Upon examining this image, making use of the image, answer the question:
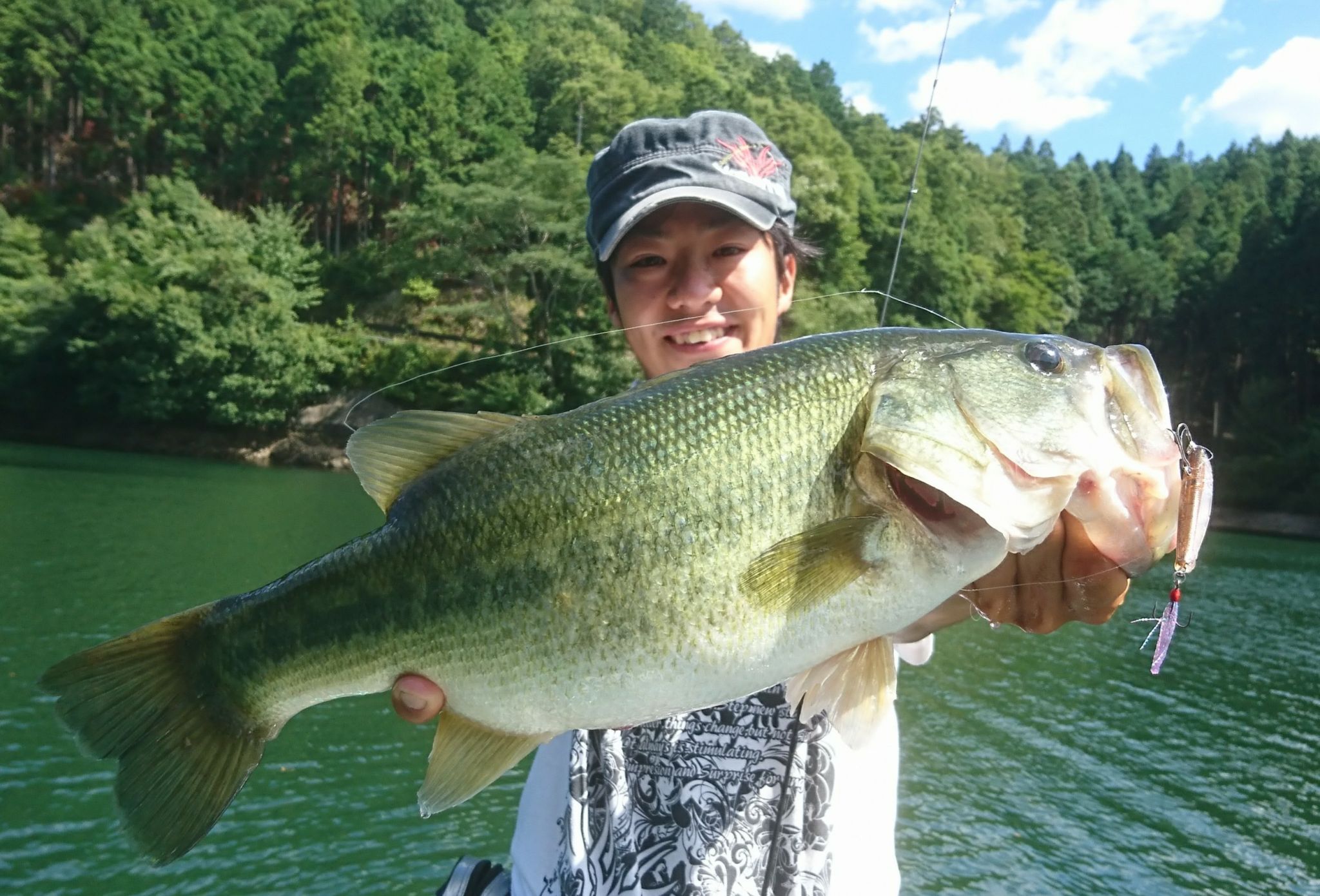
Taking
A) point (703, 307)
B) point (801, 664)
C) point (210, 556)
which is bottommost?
point (210, 556)

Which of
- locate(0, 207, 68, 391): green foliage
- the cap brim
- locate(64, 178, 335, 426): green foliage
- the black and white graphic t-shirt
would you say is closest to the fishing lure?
the black and white graphic t-shirt

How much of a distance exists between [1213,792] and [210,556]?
56.8 feet

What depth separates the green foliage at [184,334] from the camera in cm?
3747

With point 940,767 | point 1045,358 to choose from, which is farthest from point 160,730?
point 940,767

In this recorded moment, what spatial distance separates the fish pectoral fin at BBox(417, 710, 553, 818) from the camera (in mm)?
2191

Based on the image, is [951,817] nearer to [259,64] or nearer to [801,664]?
[801,664]

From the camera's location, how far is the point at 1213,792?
36.2 ft

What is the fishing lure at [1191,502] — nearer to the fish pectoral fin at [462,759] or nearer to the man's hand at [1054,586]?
the man's hand at [1054,586]

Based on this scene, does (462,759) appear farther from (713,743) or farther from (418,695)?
(713,743)

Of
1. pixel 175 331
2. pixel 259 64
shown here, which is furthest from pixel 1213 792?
pixel 259 64

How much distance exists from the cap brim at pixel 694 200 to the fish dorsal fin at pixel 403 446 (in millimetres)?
1104

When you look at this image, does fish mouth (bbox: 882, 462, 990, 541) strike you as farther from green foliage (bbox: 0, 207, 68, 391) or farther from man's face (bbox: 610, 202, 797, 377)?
green foliage (bbox: 0, 207, 68, 391)

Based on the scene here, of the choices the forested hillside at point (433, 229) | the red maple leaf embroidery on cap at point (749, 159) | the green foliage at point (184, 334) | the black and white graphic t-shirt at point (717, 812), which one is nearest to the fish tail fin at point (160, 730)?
the black and white graphic t-shirt at point (717, 812)

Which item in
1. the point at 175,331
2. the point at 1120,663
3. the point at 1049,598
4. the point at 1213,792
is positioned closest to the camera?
the point at 1049,598
